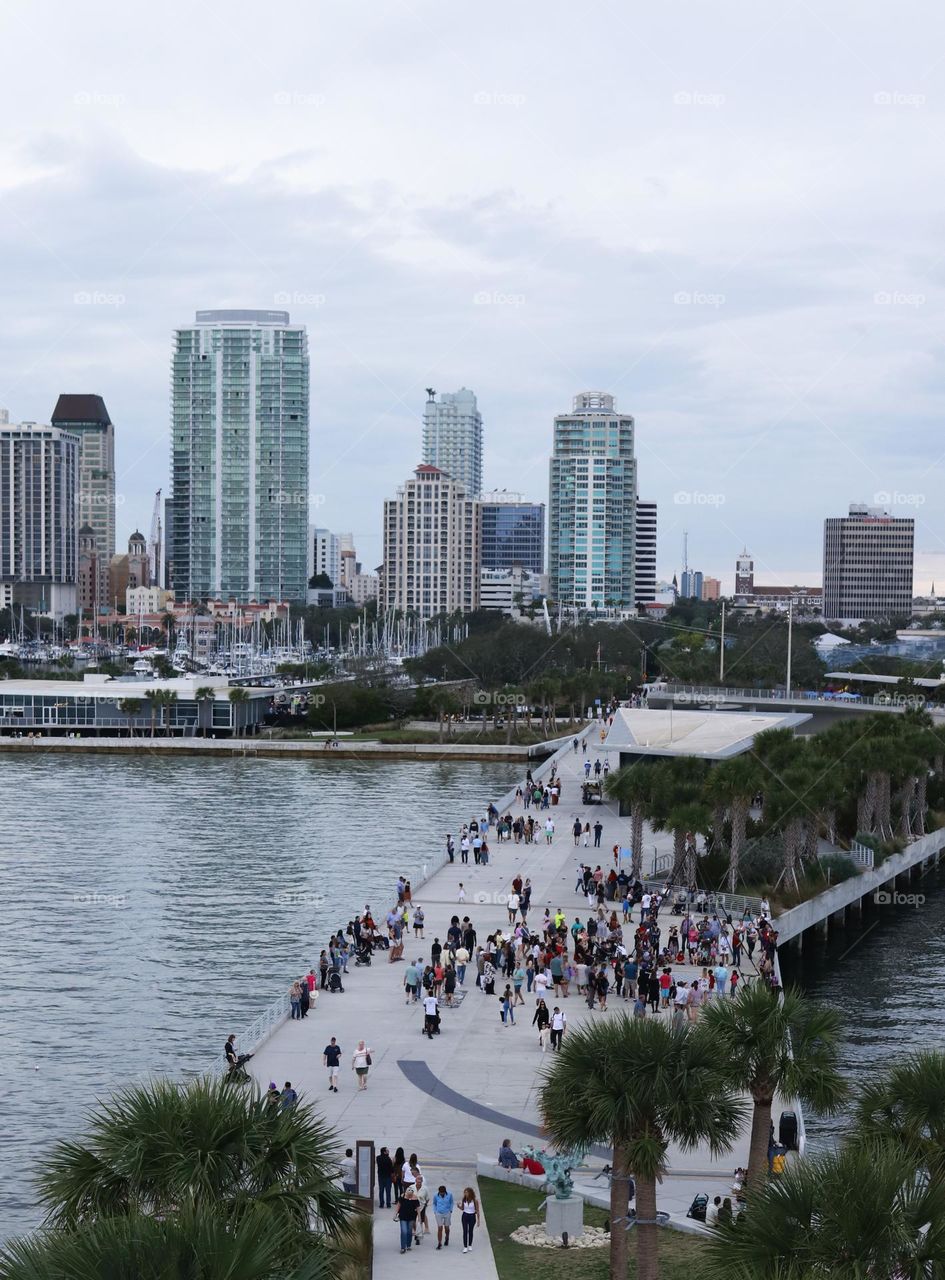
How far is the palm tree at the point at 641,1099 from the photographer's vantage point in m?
15.9

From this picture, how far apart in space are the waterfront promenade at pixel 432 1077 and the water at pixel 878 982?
4.03 metres

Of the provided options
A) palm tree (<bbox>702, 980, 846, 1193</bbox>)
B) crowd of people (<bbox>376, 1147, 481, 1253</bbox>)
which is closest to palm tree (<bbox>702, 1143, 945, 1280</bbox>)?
palm tree (<bbox>702, 980, 846, 1193</bbox>)

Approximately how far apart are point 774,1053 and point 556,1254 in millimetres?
3472

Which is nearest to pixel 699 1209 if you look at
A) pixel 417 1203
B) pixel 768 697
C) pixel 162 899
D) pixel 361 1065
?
pixel 417 1203

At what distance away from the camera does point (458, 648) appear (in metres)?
140

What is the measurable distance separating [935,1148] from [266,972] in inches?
918

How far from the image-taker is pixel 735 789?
39250 millimetres

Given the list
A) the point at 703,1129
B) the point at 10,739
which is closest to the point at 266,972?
the point at 703,1129

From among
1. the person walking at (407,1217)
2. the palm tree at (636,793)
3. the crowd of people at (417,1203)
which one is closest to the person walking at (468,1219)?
the crowd of people at (417,1203)

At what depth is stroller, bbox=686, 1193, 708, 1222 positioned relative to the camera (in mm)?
18891

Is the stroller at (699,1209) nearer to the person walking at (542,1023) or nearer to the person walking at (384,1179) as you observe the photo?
the person walking at (384,1179)

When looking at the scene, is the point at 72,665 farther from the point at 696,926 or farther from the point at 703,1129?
the point at 703,1129

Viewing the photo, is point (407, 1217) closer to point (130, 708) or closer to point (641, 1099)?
point (641, 1099)

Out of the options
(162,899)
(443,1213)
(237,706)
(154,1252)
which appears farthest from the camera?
(237,706)
